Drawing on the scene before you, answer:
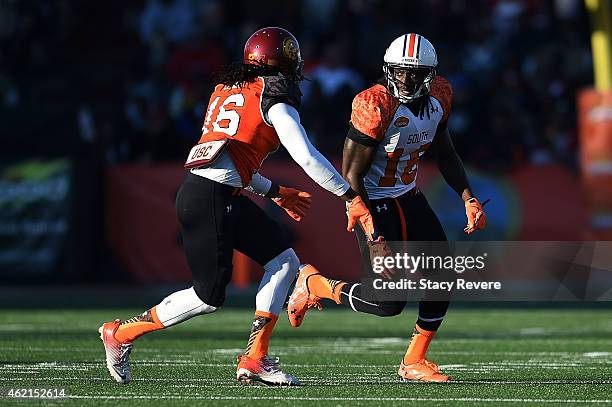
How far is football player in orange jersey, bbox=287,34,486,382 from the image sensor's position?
24.0 feet

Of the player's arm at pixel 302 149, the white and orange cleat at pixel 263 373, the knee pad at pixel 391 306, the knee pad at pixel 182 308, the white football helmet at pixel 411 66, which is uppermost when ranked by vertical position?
the white football helmet at pixel 411 66

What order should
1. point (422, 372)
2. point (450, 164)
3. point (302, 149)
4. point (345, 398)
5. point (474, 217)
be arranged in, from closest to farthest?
point (345, 398) → point (302, 149) → point (422, 372) → point (474, 217) → point (450, 164)

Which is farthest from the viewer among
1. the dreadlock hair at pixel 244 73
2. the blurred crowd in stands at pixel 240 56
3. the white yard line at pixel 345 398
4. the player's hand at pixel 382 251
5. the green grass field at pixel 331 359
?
the blurred crowd in stands at pixel 240 56

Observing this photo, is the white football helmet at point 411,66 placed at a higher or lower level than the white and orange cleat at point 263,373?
higher

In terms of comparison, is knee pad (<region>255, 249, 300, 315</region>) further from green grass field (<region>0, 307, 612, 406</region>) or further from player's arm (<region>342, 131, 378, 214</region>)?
player's arm (<region>342, 131, 378, 214</region>)

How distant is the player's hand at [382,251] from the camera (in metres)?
7.25

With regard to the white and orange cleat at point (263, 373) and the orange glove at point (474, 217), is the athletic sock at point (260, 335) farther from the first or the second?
the orange glove at point (474, 217)

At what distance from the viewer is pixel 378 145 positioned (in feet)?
24.1

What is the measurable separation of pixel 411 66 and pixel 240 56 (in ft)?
34.2

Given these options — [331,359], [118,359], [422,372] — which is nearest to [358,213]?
[422,372]

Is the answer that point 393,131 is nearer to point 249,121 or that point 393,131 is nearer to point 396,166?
point 396,166

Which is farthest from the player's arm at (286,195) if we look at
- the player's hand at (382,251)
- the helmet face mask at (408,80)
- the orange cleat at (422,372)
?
Answer: the orange cleat at (422,372)

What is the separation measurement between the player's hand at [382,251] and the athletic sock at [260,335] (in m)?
0.63

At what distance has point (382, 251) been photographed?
7285mm
